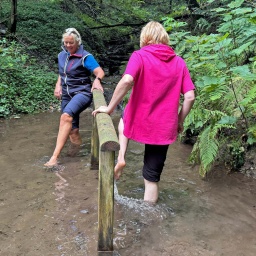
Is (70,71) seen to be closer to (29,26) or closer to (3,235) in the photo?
(3,235)

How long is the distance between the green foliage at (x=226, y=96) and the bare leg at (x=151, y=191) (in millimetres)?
942

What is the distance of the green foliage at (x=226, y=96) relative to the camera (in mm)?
4736

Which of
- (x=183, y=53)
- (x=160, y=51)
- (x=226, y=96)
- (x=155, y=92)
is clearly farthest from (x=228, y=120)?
(x=183, y=53)

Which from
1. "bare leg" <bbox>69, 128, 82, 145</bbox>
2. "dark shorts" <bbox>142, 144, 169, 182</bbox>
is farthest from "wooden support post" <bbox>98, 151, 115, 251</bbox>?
"bare leg" <bbox>69, 128, 82, 145</bbox>

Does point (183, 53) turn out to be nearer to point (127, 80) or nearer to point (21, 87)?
point (127, 80)

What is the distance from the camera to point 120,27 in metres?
17.4

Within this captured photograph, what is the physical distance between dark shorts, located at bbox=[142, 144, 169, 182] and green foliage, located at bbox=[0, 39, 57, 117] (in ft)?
17.9

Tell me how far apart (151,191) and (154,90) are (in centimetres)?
124

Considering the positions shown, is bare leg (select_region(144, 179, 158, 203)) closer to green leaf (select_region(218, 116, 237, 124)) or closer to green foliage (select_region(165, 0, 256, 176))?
green foliage (select_region(165, 0, 256, 176))

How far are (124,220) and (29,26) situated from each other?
1136cm

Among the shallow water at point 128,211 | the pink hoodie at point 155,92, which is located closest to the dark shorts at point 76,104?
the shallow water at point 128,211

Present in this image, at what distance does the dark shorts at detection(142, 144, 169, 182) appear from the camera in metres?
3.89

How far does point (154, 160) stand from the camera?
3.92 m

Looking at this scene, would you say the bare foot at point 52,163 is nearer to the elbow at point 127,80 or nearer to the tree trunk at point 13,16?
the elbow at point 127,80
